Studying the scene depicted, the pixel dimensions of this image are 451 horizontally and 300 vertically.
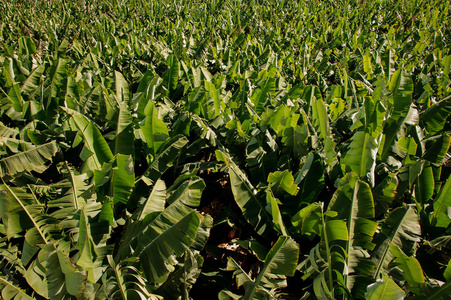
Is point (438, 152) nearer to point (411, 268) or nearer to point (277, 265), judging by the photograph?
point (411, 268)

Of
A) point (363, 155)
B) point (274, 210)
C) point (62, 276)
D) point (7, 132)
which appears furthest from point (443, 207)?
point (7, 132)

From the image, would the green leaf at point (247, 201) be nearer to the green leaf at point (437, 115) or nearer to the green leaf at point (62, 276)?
the green leaf at point (62, 276)

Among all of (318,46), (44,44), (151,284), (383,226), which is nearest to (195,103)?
(151,284)

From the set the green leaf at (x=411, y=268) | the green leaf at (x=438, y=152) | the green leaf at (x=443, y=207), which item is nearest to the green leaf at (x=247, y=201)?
the green leaf at (x=411, y=268)

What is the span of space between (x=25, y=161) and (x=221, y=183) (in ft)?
5.34

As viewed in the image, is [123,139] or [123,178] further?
[123,139]

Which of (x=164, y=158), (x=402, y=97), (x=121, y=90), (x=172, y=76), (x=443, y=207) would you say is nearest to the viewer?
(x=443, y=207)

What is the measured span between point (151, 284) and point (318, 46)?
4.93 meters

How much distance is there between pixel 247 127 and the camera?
2.85 meters

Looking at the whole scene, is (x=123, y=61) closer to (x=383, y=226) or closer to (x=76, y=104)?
(x=76, y=104)

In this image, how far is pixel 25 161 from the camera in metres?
2.25

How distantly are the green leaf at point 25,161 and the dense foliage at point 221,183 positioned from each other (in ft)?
0.03

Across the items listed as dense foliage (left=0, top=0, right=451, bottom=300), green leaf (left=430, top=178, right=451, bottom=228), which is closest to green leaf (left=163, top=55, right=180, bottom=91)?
dense foliage (left=0, top=0, right=451, bottom=300)

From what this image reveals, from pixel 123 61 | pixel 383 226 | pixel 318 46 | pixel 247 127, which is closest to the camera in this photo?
pixel 383 226
